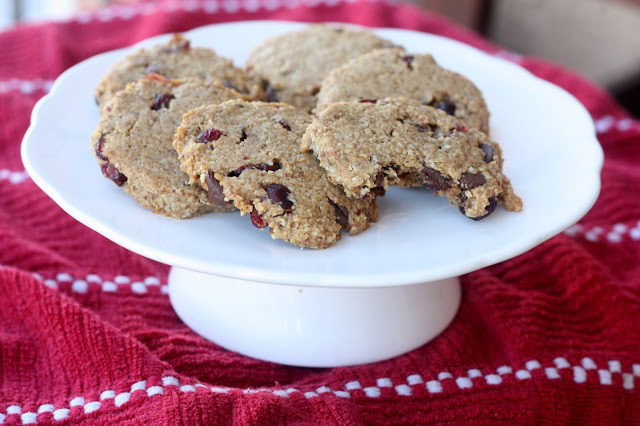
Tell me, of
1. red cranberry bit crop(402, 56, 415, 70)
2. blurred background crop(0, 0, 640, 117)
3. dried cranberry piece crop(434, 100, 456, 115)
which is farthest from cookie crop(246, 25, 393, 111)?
blurred background crop(0, 0, 640, 117)

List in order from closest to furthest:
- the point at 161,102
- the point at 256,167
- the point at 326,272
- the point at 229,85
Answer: the point at 326,272
the point at 256,167
the point at 161,102
the point at 229,85

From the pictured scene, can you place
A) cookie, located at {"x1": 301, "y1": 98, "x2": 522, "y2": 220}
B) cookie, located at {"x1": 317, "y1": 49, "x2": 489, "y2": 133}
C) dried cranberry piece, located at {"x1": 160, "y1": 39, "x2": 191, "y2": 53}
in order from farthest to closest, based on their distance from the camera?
1. dried cranberry piece, located at {"x1": 160, "y1": 39, "x2": 191, "y2": 53}
2. cookie, located at {"x1": 317, "y1": 49, "x2": 489, "y2": 133}
3. cookie, located at {"x1": 301, "y1": 98, "x2": 522, "y2": 220}

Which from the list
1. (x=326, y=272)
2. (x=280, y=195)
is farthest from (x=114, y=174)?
(x=326, y=272)

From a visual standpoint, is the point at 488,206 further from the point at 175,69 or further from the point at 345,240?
the point at 175,69

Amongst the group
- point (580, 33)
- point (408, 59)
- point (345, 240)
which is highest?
point (408, 59)

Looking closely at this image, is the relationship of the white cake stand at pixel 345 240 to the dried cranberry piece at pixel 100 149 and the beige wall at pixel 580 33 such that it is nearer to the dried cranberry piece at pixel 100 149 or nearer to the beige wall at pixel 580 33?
the dried cranberry piece at pixel 100 149

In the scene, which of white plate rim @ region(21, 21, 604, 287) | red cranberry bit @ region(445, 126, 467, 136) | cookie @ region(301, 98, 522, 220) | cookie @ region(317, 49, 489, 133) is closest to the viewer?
white plate rim @ region(21, 21, 604, 287)

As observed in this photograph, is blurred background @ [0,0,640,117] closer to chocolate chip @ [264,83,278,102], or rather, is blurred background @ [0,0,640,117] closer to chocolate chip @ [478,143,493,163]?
chocolate chip @ [264,83,278,102]

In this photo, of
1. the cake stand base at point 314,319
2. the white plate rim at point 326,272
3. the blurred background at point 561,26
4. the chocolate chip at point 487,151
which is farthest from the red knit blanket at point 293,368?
the blurred background at point 561,26

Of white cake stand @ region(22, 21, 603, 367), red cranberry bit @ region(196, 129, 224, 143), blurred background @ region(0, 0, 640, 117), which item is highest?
red cranberry bit @ region(196, 129, 224, 143)
